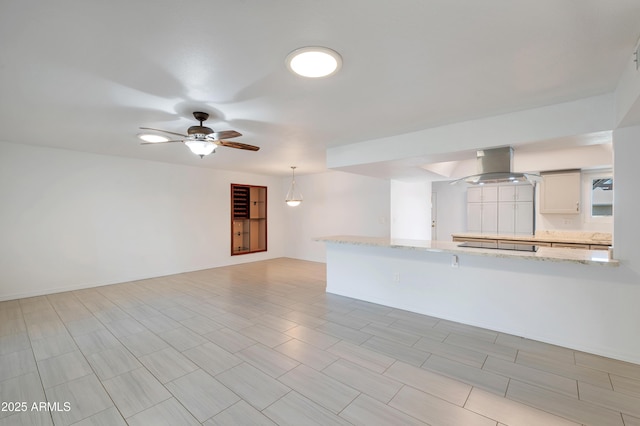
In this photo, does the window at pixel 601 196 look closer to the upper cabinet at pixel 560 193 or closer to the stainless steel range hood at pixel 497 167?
the upper cabinet at pixel 560 193

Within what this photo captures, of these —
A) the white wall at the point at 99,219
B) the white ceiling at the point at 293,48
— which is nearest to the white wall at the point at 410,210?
the white ceiling at the point at 293,48

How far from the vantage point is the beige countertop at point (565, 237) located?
A: 14.3 ft

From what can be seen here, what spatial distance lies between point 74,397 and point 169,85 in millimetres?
2404

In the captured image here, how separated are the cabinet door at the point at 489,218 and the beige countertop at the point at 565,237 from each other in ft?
1.39

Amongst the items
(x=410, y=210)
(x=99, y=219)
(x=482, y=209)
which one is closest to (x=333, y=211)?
(x=410, y=210)

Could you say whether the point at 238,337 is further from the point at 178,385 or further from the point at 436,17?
the point at 436,17

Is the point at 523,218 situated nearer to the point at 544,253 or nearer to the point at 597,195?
the point at 597,195

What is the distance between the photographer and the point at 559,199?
4.81 m

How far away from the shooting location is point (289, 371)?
220cm

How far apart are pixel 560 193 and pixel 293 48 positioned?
5505mm

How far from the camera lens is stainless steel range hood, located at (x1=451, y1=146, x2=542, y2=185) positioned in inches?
114

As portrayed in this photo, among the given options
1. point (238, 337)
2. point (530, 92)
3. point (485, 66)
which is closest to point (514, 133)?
point (530, 92)

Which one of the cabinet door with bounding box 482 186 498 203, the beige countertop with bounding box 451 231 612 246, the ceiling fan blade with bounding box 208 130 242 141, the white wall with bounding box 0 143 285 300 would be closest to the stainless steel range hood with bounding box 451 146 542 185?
the beige countertop with bounding box 451 231 612 246

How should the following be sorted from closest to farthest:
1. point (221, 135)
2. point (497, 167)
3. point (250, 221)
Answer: point (221, 135) → point (497, 167) → point (250, 221)
